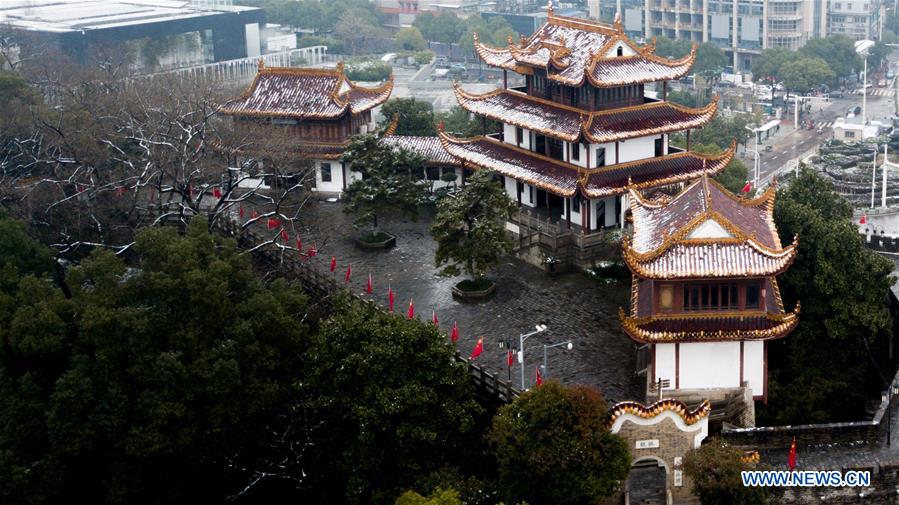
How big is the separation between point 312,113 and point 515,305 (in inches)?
792

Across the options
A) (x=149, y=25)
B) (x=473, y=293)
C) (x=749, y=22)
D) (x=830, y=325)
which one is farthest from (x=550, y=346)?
(x=749, y=22)

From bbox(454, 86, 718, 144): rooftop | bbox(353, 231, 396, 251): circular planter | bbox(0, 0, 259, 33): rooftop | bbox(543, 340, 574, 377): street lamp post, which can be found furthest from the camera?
bbox(0, 0, 259, 33): rooftop

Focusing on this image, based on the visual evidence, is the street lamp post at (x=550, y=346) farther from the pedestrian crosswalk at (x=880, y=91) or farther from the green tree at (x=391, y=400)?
the pedestrian crosswalk at (x=880, y=91)

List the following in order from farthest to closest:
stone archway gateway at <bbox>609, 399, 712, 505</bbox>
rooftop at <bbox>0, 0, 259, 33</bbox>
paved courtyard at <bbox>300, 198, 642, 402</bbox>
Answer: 1. rooftop at <bbox>0, 0, 259, 33</bbox>
2. paved courtyard at <bbox>300, 198, 642, 402</bbox>
3. stone archway gateway at <bbox>609, 399, 712, 505</bbox>

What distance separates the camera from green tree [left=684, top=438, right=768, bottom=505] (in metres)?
36.9

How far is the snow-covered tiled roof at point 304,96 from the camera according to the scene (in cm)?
6569

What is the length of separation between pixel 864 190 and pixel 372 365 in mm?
67600

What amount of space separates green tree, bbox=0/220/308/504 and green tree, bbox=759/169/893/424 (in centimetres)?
1806

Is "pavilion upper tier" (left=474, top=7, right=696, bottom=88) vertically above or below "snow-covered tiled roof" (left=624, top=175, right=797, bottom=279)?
above

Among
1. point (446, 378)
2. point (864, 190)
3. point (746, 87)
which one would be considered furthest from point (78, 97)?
point (746, 87)

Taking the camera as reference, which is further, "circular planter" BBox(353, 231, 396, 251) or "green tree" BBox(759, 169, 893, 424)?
"circular planter" BBox(353, 231, 396, 251)

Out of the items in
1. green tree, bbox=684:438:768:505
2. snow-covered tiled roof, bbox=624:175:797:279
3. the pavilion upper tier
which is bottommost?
green tree, bbox=684:438:768:505

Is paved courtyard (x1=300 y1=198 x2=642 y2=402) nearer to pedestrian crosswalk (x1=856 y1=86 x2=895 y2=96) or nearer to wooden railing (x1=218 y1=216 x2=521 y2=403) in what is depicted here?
wooden railing (x1=218 y1=216 x2=521 y2=403)

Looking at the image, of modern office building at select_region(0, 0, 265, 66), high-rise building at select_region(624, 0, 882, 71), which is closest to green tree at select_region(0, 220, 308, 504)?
modern office building at select_region(0, 0, 265, 66)
